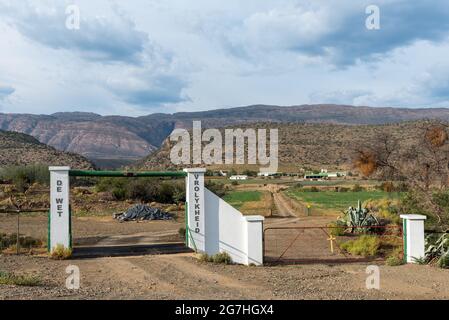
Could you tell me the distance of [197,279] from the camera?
14672 millimetres

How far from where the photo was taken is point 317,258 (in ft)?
65.3

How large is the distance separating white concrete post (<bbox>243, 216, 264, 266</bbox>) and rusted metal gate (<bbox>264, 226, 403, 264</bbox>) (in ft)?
3.14

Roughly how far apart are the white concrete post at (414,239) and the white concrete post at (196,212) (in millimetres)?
6460

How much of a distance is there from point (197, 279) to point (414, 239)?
7430 millimetres

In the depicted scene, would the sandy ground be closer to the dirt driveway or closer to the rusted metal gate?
the dirt driveway

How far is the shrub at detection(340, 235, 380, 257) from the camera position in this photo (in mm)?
21016

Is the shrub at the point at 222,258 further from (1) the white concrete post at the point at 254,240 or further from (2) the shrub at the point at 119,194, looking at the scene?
(2) the shrub at the point at 119,194

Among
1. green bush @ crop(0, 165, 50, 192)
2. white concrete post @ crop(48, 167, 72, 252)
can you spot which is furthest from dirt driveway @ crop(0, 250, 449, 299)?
green bush @ crop(0, 165, 50, 192)

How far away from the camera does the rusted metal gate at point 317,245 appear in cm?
1969

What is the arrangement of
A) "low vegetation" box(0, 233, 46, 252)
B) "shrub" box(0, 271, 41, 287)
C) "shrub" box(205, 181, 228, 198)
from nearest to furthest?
"shrub" box(0, 271, 41, 287)
"low vegetation" box(0, 233, 46, 252)
"shrub" box(205, 181, 228, 198)

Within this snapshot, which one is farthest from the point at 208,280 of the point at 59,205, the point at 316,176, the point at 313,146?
the point at 313,146

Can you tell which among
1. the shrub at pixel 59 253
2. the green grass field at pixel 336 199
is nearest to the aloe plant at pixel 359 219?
the shrub at pixel 59 253
